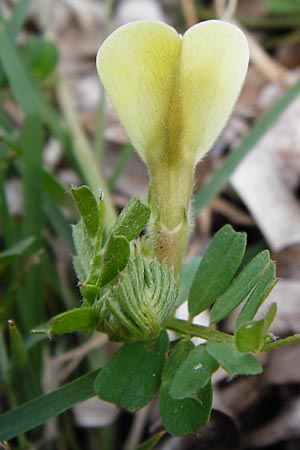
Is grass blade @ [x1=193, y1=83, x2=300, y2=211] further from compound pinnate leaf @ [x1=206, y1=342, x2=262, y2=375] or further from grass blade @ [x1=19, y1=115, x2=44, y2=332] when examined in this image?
compound pinnate leaf @ [x1=206, y1=342, x2=262, y2=375]

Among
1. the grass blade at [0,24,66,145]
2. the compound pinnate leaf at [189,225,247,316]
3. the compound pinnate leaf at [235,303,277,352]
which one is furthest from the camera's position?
the grass blade at [0,24,66,145]

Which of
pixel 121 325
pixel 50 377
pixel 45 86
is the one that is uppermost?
pixel 45 86

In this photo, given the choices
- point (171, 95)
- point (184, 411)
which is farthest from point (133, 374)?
point (171, 95)

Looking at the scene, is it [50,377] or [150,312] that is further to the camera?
[50,377]

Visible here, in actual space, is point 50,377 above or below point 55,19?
below

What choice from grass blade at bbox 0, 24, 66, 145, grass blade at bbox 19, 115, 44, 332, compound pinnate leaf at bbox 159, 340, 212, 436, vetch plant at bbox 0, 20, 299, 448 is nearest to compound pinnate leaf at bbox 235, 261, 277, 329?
vetch plant at bbox 0, 20, 299, 448

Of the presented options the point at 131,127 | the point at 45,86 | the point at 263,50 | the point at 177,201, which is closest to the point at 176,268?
the point at 177,201

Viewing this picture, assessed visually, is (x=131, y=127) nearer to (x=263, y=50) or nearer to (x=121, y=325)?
(x=121, y=325)
